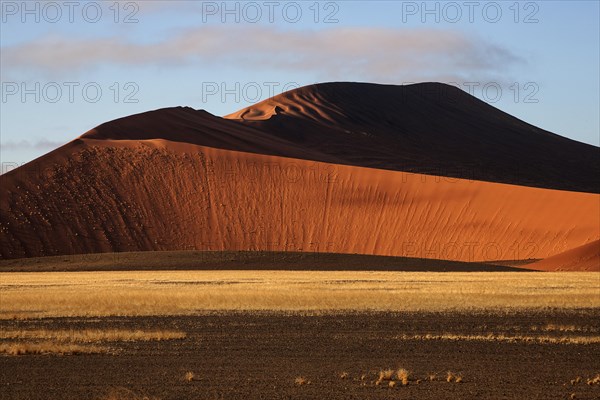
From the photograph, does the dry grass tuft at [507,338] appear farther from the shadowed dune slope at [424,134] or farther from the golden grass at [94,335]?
the shadowed dune slope at [424,134]

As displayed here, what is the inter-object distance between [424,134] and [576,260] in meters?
84.1

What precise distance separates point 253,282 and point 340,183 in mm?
38681

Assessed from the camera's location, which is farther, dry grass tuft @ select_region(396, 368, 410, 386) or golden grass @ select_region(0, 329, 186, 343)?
golden grass @ select_region(0, 329, 186, 343)

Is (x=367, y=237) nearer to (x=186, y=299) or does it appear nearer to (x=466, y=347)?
(x=186, y=299)

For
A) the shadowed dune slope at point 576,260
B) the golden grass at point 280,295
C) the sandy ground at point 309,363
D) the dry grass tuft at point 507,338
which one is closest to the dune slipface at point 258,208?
the shadowed dune slope at point 576,260

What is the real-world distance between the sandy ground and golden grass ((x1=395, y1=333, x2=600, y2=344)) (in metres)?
0.49

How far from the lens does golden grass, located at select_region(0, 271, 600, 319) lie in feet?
99.6

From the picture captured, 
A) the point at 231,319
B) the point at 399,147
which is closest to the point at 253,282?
the point at 231,319

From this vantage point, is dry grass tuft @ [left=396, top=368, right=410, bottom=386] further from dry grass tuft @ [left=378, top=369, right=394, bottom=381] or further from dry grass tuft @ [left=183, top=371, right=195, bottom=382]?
dry grass tuft @ [left=183, top=371, right=195, bottom=382]

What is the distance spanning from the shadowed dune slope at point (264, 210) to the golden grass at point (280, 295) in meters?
24.6

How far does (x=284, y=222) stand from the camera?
77.9 metres

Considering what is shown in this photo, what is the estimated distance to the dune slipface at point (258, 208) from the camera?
73500 mm

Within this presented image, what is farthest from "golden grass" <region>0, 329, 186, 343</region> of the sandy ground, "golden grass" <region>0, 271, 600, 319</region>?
"golden grass" <region>0, 271, 600, 319</region>

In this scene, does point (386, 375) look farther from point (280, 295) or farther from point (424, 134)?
point (424, 134)
